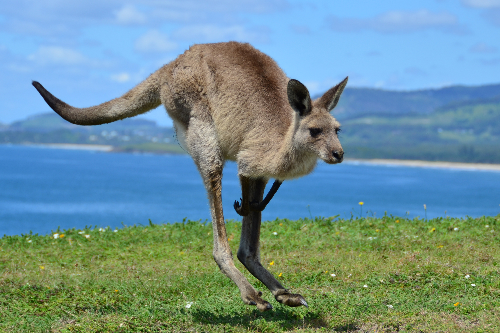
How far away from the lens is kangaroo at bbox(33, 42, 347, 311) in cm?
626

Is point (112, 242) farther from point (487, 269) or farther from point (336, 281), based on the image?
point (487, 269)

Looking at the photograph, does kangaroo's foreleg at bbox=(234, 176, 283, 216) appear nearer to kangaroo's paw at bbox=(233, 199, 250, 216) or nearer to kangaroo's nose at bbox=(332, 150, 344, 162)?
kangaroo's paw at bbox=(233, 199, 250, 216)

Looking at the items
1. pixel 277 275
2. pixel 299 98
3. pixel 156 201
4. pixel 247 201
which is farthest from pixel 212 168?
pixel 156 201

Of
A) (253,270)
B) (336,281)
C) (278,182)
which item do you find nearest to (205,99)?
(278,182)

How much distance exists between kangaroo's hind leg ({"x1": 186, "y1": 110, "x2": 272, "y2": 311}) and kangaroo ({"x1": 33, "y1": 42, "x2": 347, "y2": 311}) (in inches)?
0.4

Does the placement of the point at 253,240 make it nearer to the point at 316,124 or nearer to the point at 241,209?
the point at 241,209

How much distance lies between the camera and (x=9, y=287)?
820 centimetres

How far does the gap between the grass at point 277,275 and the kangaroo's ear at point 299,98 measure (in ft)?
7.36

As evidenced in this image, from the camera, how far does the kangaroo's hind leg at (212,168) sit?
22.0ft

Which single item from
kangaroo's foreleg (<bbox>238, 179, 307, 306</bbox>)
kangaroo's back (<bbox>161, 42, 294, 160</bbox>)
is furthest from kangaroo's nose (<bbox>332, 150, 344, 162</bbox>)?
kangaroo's foreleg (<bbox>238, 179, 307, 306</bbox>)

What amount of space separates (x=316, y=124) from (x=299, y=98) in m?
0.36

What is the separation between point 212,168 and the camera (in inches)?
274

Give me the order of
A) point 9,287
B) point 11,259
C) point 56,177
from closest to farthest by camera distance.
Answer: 1. point 9,287
2. point 11,259
3. point 56,177

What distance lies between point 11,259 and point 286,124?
611 cm
